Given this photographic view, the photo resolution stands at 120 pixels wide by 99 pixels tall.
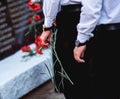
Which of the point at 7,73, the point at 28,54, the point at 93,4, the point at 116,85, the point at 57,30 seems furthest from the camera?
the point at 28,54

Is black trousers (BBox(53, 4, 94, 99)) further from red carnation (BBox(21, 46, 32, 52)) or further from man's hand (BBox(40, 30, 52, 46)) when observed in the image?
red carnation (BBox(21, 46, 32, 52))

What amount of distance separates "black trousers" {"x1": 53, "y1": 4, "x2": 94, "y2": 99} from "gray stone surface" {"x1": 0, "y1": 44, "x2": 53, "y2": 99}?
1.16 m

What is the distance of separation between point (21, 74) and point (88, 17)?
223 cm

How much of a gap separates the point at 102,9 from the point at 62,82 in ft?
3.44

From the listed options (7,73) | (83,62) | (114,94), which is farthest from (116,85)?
(7,73)

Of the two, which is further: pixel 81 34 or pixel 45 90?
pixel 45 90

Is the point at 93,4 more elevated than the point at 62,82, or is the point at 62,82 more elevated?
the point at 93,4

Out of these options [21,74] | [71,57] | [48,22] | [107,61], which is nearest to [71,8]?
[48,22]

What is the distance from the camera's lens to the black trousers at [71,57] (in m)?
3.35

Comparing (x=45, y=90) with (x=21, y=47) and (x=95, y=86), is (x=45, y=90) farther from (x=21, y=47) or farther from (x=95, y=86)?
(x=95, y=86)

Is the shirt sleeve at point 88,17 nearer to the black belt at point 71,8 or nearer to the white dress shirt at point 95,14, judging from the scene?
the white dress shirt at point 95,14

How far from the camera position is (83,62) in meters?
A: 3.18

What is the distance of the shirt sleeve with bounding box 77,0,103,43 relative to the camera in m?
2.83

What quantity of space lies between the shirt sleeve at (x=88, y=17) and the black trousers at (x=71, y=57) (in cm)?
37
